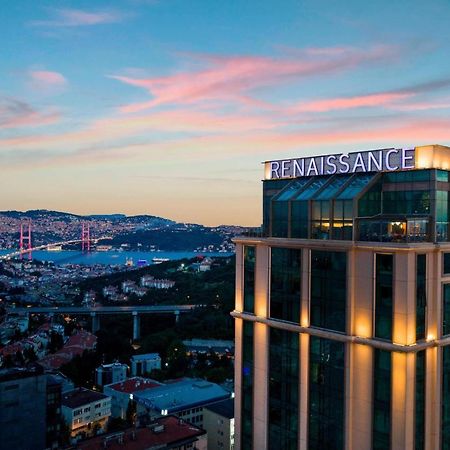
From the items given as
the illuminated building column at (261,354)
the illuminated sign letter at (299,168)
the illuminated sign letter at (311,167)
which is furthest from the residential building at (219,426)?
the illuminated sign letter at (311,167)

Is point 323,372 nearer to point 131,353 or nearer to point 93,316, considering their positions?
point 131,353

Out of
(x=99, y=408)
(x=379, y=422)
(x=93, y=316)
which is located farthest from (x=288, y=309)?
(x=93, y=316)

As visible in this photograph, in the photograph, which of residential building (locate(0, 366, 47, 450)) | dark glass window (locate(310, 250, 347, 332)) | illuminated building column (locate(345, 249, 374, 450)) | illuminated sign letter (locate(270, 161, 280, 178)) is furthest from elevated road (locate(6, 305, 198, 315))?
illuminated building column (locate(345, 249, 374, 450))

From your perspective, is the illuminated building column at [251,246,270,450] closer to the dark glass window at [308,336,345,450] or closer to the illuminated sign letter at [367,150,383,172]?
the dark glass window at [308,336,345,450]

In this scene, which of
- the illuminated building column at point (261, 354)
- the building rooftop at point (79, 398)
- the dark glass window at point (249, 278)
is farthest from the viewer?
the building rooftop at point (79, 398)

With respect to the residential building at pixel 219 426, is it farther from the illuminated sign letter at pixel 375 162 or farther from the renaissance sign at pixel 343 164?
the illuminated sign letter at pixel 375 162

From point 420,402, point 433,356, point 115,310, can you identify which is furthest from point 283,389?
point 115,310

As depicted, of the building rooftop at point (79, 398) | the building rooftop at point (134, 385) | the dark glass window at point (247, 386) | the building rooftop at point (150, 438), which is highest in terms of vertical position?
the dark glass window at point (247, 386)
